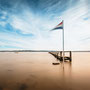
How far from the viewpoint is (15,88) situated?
18.6 feet

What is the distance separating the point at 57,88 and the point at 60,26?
29.3 feet

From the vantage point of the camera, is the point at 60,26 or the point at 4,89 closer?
the point at 4,89

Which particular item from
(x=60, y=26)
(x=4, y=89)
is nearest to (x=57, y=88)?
(x=4, y=89)

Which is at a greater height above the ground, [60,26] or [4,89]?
[60,26]

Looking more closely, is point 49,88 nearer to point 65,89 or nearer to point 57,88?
point 57,88

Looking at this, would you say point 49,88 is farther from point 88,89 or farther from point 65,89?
point 88,89

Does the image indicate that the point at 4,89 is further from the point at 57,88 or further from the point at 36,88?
the point at 57,88

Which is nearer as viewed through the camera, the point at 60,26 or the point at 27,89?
the point at 27,89

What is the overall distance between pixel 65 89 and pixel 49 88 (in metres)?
1.16

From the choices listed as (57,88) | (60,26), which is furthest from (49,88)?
→ (60,26)

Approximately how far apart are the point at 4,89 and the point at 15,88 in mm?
740

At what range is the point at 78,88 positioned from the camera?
5723 mm

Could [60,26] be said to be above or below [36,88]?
above

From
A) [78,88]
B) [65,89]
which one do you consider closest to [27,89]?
[65,89]
